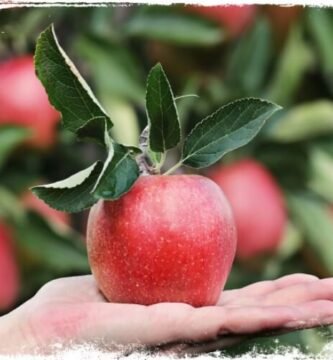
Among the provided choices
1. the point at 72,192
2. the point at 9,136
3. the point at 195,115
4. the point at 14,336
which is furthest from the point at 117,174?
the point at 195,115

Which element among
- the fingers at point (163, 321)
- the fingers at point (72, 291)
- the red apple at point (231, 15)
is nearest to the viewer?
the fingers at point (163, 321)

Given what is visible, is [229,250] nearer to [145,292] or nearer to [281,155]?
[145,292]

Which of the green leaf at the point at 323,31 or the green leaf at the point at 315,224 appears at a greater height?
the green leaf at the point at 323,31

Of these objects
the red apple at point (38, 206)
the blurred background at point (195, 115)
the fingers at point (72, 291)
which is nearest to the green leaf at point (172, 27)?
the blurred background at point (195, 115)

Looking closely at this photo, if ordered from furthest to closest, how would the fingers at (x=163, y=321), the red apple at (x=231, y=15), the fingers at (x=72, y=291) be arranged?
the red apple at (x=231, y=15)
the fingers at (x=72, y=291)
the fingers at (x=163, y=321)

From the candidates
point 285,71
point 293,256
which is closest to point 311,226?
point 293,256

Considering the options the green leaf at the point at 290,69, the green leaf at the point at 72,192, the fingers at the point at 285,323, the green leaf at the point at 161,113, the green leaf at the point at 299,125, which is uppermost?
the green leaf at the point at 161,113

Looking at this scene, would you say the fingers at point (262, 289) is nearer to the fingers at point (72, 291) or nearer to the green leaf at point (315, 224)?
the fingers at point (72, 291)
